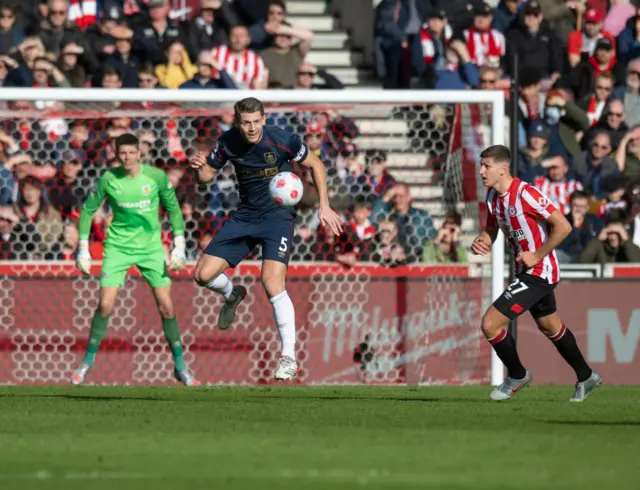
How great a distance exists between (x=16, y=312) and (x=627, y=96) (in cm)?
765

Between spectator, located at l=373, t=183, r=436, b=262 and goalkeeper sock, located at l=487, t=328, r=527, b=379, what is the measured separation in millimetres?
3457

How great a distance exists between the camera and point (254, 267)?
44.5ft

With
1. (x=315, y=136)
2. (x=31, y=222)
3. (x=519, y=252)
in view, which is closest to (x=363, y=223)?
(x=315, y=136)

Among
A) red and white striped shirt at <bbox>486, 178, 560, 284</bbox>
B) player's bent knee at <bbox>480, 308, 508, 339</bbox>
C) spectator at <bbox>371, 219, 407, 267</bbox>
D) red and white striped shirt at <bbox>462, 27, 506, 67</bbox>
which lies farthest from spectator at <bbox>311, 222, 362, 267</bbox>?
red and white striped shirt at <bbox>462, 27, 506, 67</bbox>

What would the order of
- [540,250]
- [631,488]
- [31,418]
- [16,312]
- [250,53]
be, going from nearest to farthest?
[631,488] → [31,418] → [540,250] → [16,312] → [250,53]

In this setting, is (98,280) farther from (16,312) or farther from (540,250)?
(540,250)

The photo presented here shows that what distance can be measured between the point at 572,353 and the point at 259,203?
8.47 feet

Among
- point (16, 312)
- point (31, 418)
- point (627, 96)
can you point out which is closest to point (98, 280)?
point (16, 312)

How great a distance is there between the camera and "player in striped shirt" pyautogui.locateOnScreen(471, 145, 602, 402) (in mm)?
10070

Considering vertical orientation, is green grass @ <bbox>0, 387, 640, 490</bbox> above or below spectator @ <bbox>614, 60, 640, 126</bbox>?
below

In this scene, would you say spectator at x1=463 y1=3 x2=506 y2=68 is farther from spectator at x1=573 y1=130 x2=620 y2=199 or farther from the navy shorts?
the navy shorts

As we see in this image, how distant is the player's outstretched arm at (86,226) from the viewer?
12219 mm

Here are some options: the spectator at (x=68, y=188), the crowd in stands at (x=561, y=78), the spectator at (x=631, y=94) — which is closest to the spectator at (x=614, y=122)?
the crowd in stands at (x=561, y=78)

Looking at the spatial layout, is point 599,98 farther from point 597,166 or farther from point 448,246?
point 448,246
